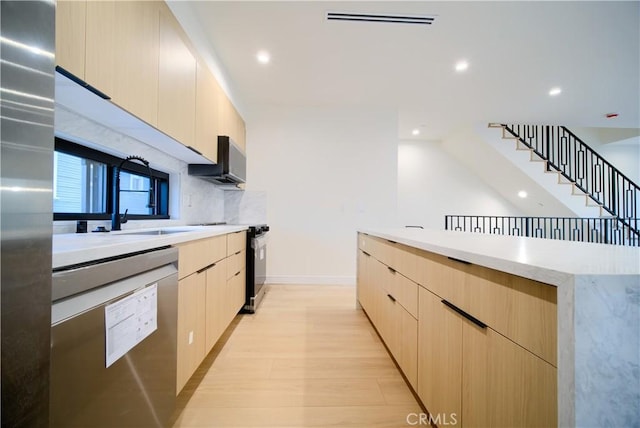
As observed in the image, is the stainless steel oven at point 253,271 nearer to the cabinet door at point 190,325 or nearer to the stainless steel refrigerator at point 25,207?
the cabinet door at point 190,325

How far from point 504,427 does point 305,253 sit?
3.11m

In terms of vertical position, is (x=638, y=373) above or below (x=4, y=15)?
below

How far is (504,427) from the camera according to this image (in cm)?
70

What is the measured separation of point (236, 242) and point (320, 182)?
1862 mm

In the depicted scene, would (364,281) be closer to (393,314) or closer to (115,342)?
(393,314)

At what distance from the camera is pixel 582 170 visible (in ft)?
18.8

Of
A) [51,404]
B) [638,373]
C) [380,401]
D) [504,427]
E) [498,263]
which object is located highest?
[498,263]

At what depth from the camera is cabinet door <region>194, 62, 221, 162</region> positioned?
2.03 m

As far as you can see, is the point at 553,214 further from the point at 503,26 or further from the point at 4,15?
the point at 4,15

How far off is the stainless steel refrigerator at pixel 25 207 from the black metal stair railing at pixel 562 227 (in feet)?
19.2

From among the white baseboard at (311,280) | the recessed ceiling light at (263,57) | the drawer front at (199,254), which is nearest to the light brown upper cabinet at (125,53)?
the drawer front at (199,254)

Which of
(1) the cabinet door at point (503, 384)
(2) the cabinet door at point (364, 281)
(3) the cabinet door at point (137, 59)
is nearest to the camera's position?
(1) the cabinet door at point (503, 384)

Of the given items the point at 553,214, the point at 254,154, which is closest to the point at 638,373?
the point at 254,154

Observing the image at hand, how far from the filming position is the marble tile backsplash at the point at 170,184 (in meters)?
1.28
